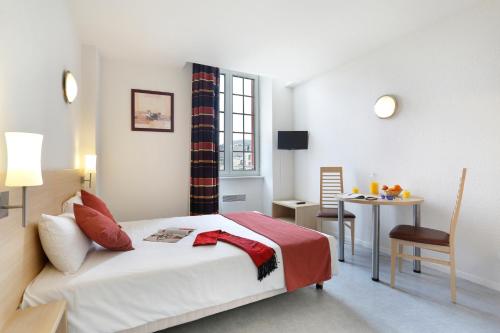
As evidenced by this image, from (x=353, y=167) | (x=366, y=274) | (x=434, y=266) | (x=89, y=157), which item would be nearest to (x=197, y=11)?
(x=89, y=157)

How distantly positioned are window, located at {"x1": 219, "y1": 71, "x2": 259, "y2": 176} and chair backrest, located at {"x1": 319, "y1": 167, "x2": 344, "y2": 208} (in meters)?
1.47

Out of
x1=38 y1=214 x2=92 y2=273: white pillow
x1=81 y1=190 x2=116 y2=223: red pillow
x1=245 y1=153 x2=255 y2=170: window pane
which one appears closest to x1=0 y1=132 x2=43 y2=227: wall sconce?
x1=38 y1=214 x2=92 y2=273: white pillow

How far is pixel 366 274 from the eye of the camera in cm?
271

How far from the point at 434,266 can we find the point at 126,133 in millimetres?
4338

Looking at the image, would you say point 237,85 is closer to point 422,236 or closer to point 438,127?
point 438,127

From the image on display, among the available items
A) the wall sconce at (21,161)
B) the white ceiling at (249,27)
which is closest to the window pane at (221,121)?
the white ceiling at (249,27)

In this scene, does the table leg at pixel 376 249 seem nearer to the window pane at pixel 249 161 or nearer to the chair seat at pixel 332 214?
the chair seat at pixel 332 214

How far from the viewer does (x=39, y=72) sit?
171 cm

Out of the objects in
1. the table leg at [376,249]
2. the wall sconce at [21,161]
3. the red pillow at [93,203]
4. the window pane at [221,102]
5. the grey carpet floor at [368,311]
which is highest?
the window pane at [221,102]

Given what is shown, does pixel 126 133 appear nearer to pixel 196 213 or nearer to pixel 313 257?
pixel 196 213

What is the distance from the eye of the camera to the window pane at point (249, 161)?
16.3ft

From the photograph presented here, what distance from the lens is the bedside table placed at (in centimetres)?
111

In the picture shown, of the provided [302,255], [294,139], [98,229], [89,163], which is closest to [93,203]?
[98,229]

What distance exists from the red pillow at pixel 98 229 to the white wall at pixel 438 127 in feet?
10.1
